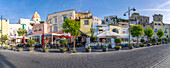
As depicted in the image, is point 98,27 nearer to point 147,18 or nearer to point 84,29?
point 84,29

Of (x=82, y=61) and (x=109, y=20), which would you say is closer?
(x=82, y=61)

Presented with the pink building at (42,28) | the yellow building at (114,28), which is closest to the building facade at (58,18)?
the pink building at (42,28)

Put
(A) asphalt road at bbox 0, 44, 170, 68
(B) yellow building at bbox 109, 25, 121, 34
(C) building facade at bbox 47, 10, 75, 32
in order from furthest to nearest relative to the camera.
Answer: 1. (B) yellow building at bbox 109, 25, 121, 34
2. (C) building facade at bbox 47, 10, 75, 32
3. (A) asphalt road at bbox 0, 44, 170, 68

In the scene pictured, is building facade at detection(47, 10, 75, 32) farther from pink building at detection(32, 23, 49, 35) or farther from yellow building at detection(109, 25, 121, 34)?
yellow building at detection(109, 25, 121, 34)

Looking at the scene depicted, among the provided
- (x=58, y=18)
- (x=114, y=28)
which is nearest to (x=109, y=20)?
(x=114, y=28)

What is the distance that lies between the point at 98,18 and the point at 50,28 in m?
27.6

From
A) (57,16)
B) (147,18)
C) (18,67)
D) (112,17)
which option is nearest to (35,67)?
(18,67)

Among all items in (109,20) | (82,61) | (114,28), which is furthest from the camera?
(109,20)

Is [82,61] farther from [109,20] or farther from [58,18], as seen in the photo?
[109,20]

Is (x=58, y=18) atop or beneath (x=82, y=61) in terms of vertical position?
atop

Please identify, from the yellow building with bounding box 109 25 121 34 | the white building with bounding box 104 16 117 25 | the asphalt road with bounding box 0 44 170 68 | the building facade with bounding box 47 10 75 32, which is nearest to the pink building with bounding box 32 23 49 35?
the building facade with bounding box 47 10 75 32

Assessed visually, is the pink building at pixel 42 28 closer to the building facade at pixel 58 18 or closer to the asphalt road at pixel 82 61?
the building facade at pixel 58 18

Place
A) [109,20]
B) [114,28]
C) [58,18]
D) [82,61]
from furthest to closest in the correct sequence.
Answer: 1. [109,20]
2. [114,28]
3. [58,18]
4. [82,61]

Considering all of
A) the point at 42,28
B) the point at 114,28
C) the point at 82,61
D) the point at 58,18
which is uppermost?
the point at 58,18
